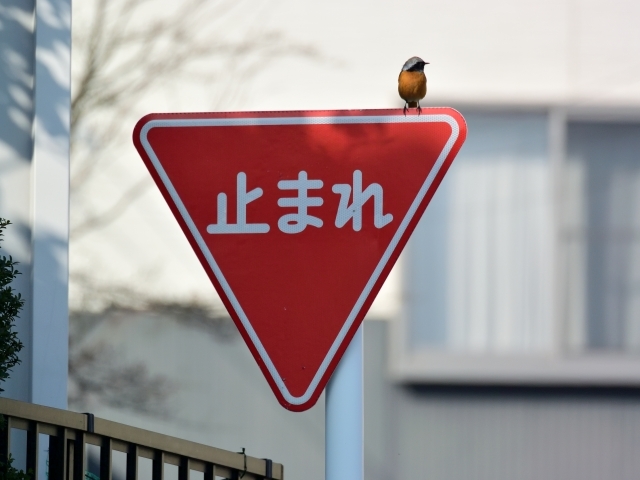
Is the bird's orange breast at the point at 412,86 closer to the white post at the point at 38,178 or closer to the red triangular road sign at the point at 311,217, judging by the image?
Result: the red triangular road sign at the point at 311,217

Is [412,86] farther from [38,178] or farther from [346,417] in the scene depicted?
[38,178]

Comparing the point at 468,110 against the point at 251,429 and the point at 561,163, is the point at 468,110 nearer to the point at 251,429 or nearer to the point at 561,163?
the point at 561,163

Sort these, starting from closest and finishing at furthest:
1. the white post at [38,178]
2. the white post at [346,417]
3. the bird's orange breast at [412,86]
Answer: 1. the white post at [346,417]
2. the bird's orange breast at [412,86]
3. the white post at [38,178]

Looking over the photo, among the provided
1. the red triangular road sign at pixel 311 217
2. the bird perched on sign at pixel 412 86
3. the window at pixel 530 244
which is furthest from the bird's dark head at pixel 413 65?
the window at pixel 530 244

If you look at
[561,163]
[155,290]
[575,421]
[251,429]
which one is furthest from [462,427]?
[155,290]

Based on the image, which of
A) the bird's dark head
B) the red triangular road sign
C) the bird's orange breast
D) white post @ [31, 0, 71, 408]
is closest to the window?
white post @ [31, 0, 71, 408]

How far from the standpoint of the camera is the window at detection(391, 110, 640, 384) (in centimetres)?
495

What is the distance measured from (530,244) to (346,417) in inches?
138

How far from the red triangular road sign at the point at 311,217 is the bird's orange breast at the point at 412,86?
402 millimetres

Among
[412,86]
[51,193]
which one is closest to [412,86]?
[412,86]

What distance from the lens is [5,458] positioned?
3121 millimetres

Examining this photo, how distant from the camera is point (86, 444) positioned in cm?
339

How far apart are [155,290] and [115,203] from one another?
1.82ft

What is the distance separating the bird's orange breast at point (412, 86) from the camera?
2.10m
